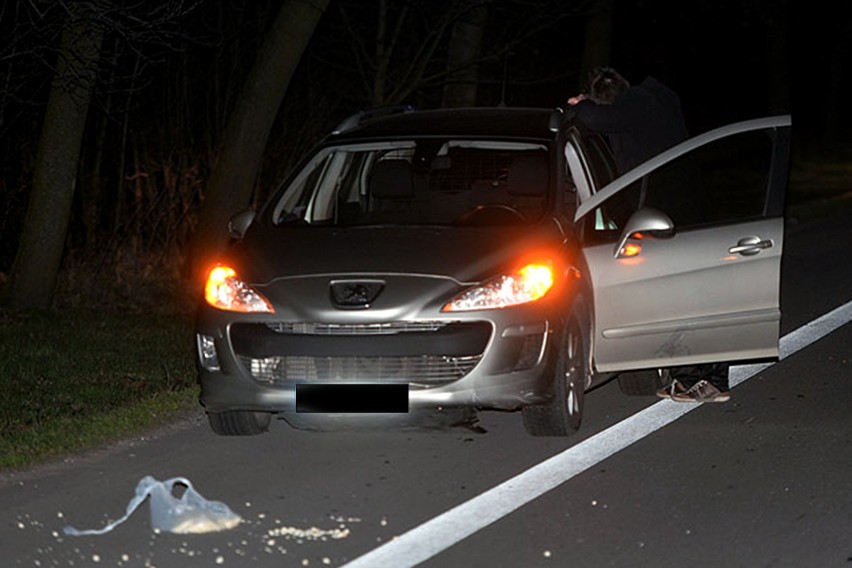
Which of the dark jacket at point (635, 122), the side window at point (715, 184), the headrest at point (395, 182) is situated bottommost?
the side window at point (715, 184)

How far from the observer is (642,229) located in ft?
31.9

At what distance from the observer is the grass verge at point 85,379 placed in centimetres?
972

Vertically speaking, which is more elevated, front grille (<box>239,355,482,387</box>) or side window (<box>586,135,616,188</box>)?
side window (<box>586,135,616,188</box>)

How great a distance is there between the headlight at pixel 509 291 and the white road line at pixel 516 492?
77cm

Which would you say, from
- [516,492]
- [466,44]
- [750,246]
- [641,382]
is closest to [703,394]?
[641,382]

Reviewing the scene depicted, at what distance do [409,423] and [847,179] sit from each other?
28.0m

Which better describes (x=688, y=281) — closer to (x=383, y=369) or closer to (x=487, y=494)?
(x=383, y=369)

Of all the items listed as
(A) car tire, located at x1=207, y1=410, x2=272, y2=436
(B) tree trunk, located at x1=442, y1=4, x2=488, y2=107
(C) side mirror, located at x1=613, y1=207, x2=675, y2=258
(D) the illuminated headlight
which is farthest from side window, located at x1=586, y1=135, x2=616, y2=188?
(B) tree trunk, located at x1=442, y1=4, x2=488, y2=107

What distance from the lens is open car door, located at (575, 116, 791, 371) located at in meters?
9.92

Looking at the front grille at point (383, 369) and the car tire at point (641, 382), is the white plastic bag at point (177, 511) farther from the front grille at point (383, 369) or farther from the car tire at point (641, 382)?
the car tire at point (641, 382)

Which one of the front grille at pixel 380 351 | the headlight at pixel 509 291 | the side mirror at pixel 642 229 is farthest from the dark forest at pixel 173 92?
the headlight at pixel 509 291

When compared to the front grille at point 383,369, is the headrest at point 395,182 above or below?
above

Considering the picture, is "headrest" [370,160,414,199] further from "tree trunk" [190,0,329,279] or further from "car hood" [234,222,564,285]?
"tree trunk" [190,0,329,279]

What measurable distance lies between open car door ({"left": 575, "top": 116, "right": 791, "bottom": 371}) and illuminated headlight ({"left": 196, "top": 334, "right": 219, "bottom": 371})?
6.41 ft
